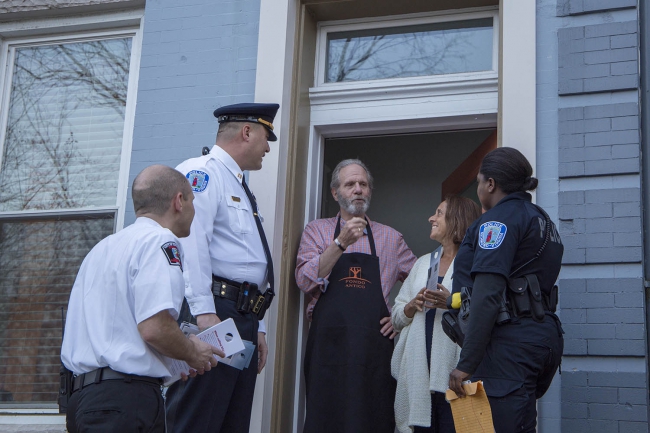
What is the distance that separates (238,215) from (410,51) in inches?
84.4

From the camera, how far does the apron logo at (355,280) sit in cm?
523

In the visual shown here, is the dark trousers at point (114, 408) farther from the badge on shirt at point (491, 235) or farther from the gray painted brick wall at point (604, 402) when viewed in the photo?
the gray painted brick wall at point (604, 402)

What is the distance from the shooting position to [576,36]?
5098 mm

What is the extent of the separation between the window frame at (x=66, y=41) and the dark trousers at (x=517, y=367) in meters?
3.10

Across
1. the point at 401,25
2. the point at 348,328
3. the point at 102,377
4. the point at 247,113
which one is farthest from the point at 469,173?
the point at 102,377

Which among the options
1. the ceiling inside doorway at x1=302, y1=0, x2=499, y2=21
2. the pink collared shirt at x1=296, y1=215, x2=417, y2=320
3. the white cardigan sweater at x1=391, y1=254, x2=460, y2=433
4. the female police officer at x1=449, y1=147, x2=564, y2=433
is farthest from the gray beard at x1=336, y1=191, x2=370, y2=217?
the female police officer at x1=449, y1=147, x2=564, y2=433

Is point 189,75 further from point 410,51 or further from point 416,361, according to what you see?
point 416,361

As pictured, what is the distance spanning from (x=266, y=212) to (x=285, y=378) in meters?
1.10

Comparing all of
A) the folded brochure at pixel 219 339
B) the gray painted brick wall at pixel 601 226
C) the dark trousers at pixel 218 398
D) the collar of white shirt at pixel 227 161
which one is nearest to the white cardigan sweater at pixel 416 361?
the gray painted brick wall at pixel 601 226

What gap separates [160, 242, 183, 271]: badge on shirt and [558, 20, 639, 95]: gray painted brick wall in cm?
279

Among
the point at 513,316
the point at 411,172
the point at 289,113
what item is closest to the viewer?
the point at 513,316

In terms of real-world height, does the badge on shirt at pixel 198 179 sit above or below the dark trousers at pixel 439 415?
above

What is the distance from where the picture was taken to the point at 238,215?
456 centimetres

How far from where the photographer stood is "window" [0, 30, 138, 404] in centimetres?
596
